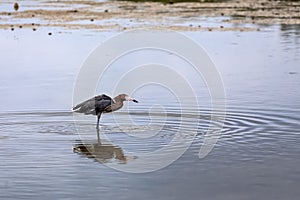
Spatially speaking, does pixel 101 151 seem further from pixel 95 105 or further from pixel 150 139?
pixel 95 105

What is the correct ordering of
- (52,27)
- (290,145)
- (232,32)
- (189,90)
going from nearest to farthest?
(290,145) → (189,90) → (232,32) → (52,27)

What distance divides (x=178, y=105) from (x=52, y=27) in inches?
670

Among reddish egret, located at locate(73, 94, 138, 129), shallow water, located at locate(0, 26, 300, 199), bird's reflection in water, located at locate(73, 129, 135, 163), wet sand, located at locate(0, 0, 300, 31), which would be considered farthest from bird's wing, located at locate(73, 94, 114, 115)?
wet sand, located at locate(0, 0, 300, 31)

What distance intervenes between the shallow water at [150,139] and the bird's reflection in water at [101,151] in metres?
0.02

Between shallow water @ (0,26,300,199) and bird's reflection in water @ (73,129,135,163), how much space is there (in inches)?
0.6

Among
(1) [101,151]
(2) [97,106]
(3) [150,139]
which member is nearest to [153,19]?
(2) [97,106]

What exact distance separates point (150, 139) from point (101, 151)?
902 mm

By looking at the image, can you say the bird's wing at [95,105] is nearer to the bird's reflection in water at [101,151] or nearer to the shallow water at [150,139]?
the shallow water at [150,139]

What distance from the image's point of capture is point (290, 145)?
966 centimetres

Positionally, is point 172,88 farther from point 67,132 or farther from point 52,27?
point 52,27

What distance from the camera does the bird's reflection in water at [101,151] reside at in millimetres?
9125

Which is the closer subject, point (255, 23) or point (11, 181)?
point (11, 181)

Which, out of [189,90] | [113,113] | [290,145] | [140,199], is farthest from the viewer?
[189,90]

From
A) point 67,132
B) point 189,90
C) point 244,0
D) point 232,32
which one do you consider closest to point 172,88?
point 189,90
